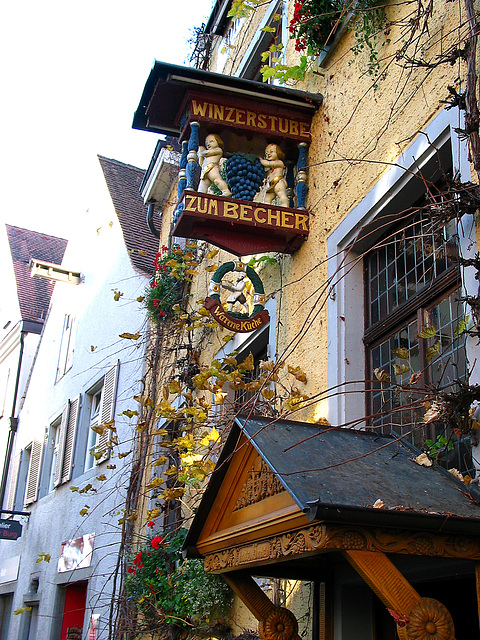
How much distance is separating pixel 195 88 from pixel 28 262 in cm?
1712

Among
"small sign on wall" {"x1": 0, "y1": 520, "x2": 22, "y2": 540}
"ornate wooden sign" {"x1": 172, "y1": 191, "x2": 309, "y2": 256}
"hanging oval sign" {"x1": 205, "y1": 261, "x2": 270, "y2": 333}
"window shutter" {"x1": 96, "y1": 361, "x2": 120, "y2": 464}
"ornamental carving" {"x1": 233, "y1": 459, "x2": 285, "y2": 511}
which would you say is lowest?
"ornamental carving" {"x1": 233, "y1": 459, "x2": 285, "y2": 511}

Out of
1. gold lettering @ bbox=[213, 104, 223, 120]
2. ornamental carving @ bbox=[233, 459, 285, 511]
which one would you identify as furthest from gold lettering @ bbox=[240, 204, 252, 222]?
ornamental carving @ bbox=[233, 459, 285, 511]

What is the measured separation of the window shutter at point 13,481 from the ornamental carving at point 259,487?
13.8 m

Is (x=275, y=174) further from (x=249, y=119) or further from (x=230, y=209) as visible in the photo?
(x=230, y=209)

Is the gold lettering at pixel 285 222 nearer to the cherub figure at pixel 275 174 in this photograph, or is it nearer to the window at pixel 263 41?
the cherub figure at pixel 275 174

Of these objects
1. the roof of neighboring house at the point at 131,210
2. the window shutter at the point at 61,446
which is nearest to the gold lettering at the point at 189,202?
the roof of neighboring house at the point at 131,210

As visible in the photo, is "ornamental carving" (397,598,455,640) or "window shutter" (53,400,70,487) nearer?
"ornamental carving" (397,598,455,640)

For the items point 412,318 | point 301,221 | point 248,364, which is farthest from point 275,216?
point 412,318

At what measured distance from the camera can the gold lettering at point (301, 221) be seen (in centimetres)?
555

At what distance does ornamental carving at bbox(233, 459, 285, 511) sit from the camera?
309 centimetres

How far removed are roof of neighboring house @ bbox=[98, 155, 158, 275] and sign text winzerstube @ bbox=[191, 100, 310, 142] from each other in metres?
5.42

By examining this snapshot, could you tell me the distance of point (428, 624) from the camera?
247 cm

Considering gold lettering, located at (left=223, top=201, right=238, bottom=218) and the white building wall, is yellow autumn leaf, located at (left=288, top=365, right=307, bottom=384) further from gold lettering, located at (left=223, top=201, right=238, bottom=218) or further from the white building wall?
the white building wall

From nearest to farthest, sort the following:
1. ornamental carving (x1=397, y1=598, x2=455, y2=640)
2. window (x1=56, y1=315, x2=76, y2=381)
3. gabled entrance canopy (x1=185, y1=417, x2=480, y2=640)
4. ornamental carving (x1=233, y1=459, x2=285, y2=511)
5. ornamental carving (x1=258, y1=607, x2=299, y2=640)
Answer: ornamental carving (x1=397, y1=598, x2=455, y2=640) < gabled entrance canopy (x1=185, y1=417, x2=480, y2=640) < ornamental carving (x1=233, y1=459, x2=285, y2=511) < ornamental carving (x1=258, y1=607, x2=299, y2=640) < window (x1=56, y1=315, x2=76, y2=381)
